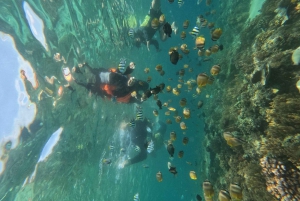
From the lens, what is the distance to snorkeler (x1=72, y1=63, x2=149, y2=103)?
38.5ft

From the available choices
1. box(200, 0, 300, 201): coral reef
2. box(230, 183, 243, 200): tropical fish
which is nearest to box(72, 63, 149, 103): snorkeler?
box(200, 0, 300, 201): coral reef

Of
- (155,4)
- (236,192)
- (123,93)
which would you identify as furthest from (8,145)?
(155,4)

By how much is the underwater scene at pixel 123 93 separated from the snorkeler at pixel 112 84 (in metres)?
0.08

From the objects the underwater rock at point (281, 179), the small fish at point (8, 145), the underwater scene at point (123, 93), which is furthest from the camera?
the small fish at point (8, 145)

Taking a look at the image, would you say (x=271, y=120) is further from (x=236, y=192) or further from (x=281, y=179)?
(x=236, y=192)

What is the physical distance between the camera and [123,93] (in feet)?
40.9

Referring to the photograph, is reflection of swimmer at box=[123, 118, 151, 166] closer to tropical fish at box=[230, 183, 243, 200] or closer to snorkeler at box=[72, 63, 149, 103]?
snorkeler at box=[72, 63, 149, 103]

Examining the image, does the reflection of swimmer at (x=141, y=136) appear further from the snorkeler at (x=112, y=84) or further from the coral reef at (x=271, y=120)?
the coral reef at (x=271, y=120)

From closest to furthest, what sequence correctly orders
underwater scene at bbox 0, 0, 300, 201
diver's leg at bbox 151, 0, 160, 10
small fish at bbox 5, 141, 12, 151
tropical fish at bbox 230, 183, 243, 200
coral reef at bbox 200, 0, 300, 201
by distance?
tropical fish at bbox 230, 183, 243, 200
coral reef at bbox 200, 0, 300, 201
underwater scene at bbox 0, 0, 300, 201
small fish at bbox 5, 141, 12, 151
diver's leg at bbox 151, 0, 160, 10

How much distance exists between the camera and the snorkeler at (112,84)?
38.5ft

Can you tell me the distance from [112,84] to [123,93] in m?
0.88

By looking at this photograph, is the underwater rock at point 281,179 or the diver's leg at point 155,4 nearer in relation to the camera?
the underwater rock at point 281,179

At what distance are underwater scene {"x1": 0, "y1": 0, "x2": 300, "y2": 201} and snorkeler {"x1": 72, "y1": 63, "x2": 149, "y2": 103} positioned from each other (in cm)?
8

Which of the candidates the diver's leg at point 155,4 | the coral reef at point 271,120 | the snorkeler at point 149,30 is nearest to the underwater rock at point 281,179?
the coral reef at point 271,120
